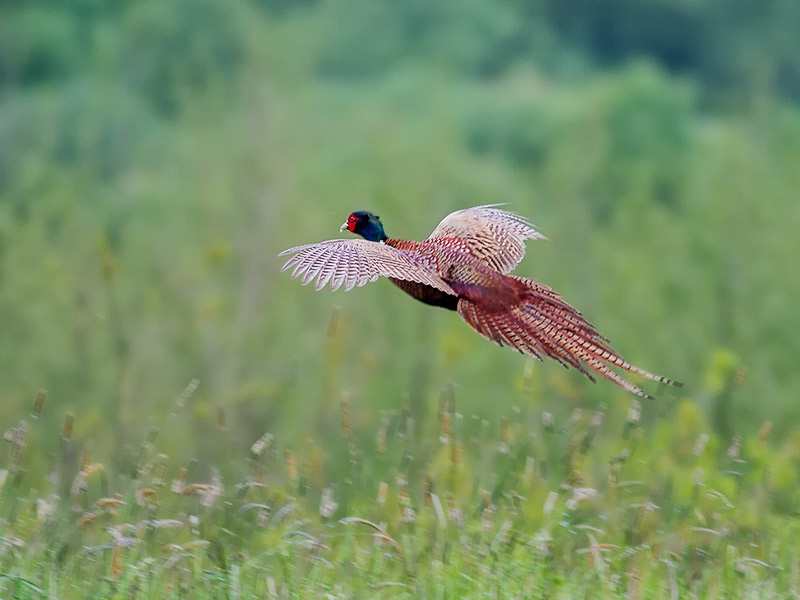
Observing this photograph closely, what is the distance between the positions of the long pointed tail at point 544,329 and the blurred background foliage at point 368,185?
20.7ft

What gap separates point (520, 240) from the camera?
446 centimetres

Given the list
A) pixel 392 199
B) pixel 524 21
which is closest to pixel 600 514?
pixel 392 199

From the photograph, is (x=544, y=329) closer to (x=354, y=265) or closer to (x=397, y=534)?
(x=354, y=265)

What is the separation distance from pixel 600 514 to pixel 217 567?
1.37 metres

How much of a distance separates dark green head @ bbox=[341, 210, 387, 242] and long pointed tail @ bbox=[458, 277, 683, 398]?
0.52 metres

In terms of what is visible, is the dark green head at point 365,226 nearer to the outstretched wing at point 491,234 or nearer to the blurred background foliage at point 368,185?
the outstretched wing at point 491,234

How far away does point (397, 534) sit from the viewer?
3.67m

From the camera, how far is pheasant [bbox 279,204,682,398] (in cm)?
334

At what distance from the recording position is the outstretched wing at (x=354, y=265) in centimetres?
330

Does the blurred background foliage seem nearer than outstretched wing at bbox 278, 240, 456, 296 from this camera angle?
No

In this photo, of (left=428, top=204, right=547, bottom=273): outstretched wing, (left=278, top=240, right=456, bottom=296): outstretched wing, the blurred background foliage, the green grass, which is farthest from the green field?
(left=278, top=240, right=456, bottom=296): outstretched wing

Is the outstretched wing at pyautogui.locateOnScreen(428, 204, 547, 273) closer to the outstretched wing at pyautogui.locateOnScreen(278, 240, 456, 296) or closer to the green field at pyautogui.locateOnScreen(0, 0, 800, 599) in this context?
the outstretched wing at pyautogui.locateOnScreen(278, 240, 456, 296)

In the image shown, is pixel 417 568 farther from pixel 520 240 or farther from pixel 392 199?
pixel 392 199

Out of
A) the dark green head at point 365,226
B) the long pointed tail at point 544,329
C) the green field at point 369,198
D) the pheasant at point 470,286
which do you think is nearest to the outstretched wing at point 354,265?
the pheasant at point 470,286
